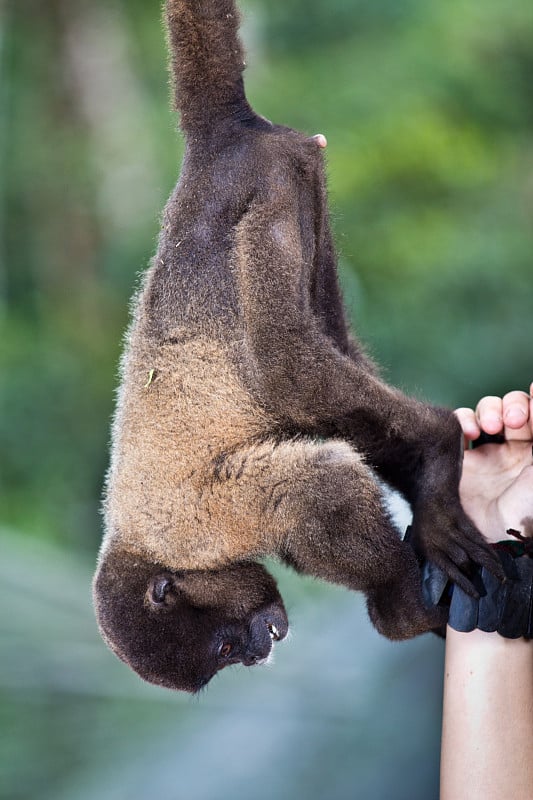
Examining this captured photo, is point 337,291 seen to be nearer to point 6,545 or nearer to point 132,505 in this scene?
point 132,505

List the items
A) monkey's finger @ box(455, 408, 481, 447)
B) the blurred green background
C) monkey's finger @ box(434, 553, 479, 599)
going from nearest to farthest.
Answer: monkey's finger @ box(434, 553, 479, 599) → monkey's finger @ box(455, 408, 481, 447) → the blurred green background

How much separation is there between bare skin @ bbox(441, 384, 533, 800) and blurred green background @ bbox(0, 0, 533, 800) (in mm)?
363

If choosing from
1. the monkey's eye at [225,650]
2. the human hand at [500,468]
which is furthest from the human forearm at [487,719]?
the monkey's eye at [225,650]

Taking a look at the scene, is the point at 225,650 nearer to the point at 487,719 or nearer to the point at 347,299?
the point at 487,719

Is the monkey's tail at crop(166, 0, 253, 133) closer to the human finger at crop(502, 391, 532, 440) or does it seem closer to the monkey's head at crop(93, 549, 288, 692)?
the human finger at crop(502, 391, 532, 440)

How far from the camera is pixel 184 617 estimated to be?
113 inches

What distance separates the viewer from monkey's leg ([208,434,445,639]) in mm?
2590

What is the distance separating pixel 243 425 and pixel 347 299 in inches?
32.4

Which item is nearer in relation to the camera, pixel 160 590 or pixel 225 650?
pixel 160 590

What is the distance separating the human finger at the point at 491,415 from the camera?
284 cm

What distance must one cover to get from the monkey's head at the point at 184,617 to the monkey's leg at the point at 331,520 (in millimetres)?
250

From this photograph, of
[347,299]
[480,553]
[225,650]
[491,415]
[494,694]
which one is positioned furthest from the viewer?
[347,299]

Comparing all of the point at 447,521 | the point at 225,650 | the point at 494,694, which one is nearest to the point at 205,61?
the point at 447,521

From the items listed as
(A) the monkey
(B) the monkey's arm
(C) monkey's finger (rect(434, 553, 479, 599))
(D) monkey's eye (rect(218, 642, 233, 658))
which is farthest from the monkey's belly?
(C) monkey's finger (rect(434, 553, 479, 599))
